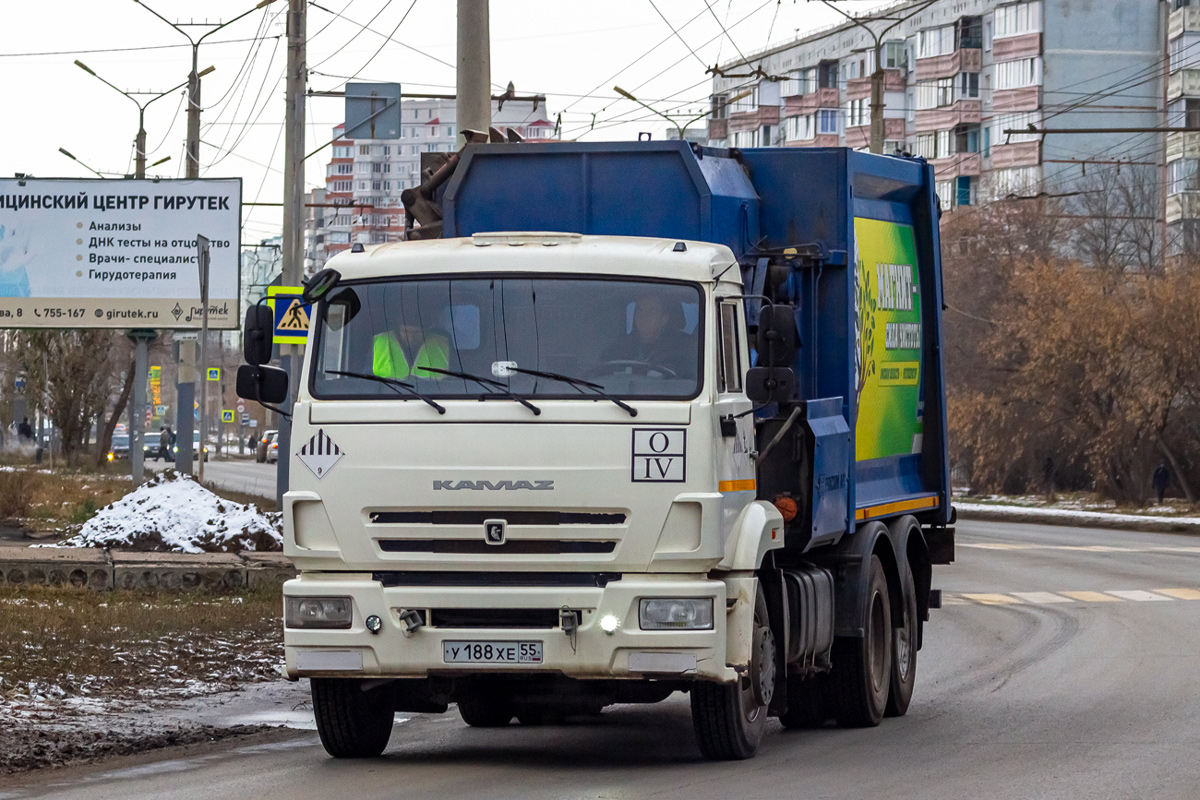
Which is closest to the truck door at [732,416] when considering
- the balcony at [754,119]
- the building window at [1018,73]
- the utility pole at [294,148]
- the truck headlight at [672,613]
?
the truck headlight at [672,613]

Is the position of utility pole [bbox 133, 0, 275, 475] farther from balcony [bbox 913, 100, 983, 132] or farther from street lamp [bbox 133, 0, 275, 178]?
balcony [bbox 913, 100, 983, 132]

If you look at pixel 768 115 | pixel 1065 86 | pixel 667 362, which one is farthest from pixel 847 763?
pixel 768 115

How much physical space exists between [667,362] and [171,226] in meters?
25.1

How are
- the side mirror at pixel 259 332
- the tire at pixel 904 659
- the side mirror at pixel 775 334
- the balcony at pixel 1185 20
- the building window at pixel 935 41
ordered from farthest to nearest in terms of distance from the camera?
the building window at pixel 935 41
the balcony at pixel 1185 20
the tire at pixel 904 659
the side mirror at pixel 259 332
the side mirror at pixel 775 334

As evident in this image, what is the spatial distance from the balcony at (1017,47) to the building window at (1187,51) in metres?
6.14

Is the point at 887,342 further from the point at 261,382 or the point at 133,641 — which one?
the point at 133,641

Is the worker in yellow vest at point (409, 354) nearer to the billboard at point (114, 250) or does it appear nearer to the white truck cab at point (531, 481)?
the white truck cab at point (531, 481)

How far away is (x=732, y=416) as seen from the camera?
848 centimetres

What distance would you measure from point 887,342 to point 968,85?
74879 millimetres

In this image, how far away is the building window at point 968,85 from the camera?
83.2 meters

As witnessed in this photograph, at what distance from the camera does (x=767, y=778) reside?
8320mm

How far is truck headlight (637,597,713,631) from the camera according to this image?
8070 millimetres

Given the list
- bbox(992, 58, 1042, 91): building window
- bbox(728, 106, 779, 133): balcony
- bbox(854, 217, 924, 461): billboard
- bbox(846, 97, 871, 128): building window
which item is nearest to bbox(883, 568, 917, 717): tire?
bbox(854, 217, 924, 461): billboard

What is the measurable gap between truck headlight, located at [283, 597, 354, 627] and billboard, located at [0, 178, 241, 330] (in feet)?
78.3
